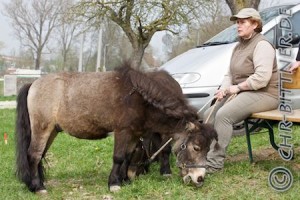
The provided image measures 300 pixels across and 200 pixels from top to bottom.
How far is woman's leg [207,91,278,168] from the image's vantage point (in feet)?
17.0

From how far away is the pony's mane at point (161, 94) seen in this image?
489 centimetres

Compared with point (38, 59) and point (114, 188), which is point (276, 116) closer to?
point (114, 188)

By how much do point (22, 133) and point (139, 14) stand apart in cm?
1718

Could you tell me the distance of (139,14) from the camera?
2195 cm

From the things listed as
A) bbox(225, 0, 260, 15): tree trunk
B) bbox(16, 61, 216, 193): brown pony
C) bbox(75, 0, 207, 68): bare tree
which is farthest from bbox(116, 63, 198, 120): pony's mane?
bbox(75, 0, 207, 68): bare tree

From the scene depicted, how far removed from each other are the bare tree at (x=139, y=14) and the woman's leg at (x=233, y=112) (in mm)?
16506

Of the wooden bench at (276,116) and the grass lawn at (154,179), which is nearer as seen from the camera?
the grass lawn at (154,179)

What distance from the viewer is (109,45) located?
42.2 meters

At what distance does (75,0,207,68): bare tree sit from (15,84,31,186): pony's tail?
16171mm

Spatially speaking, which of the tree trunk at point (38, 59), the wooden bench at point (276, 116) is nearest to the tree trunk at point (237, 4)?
the wooden bench at point (276, 116)

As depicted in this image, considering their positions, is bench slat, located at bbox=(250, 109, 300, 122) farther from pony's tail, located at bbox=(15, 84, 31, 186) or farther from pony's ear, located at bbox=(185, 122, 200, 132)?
pony's tail, located at bbox=(15, 84, 31, 186)

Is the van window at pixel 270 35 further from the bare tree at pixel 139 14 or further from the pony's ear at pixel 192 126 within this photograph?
the bare tree at pixel 139 14

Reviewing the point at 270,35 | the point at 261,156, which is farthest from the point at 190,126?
the point at 270,35

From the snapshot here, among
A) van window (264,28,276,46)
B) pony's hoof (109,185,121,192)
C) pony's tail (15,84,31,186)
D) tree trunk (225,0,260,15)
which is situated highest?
tree trunk (225,0,260,15)
